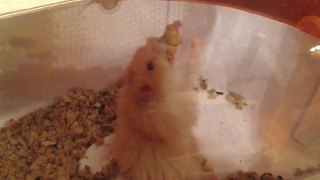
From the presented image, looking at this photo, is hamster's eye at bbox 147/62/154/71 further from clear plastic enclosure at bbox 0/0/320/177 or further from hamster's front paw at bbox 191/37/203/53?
hamster's front paw at bbox 191/37/203/53

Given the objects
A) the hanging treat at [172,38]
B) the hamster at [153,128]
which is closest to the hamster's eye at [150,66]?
the hamster at [153,128]

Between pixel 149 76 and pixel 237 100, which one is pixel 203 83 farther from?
pixel 149 76

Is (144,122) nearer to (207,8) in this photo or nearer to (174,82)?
(174,82)

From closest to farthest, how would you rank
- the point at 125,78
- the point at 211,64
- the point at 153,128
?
1. the point at 153,128
2. the point at 125,78
3. the point at 211,64

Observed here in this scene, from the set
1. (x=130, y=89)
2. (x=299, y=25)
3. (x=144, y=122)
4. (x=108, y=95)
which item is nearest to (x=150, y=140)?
(x=144, y=122)

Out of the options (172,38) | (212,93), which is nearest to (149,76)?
(172,38)

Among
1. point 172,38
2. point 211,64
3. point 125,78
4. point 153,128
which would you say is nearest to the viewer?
point 153,128

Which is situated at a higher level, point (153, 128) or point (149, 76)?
point (149, 76)
